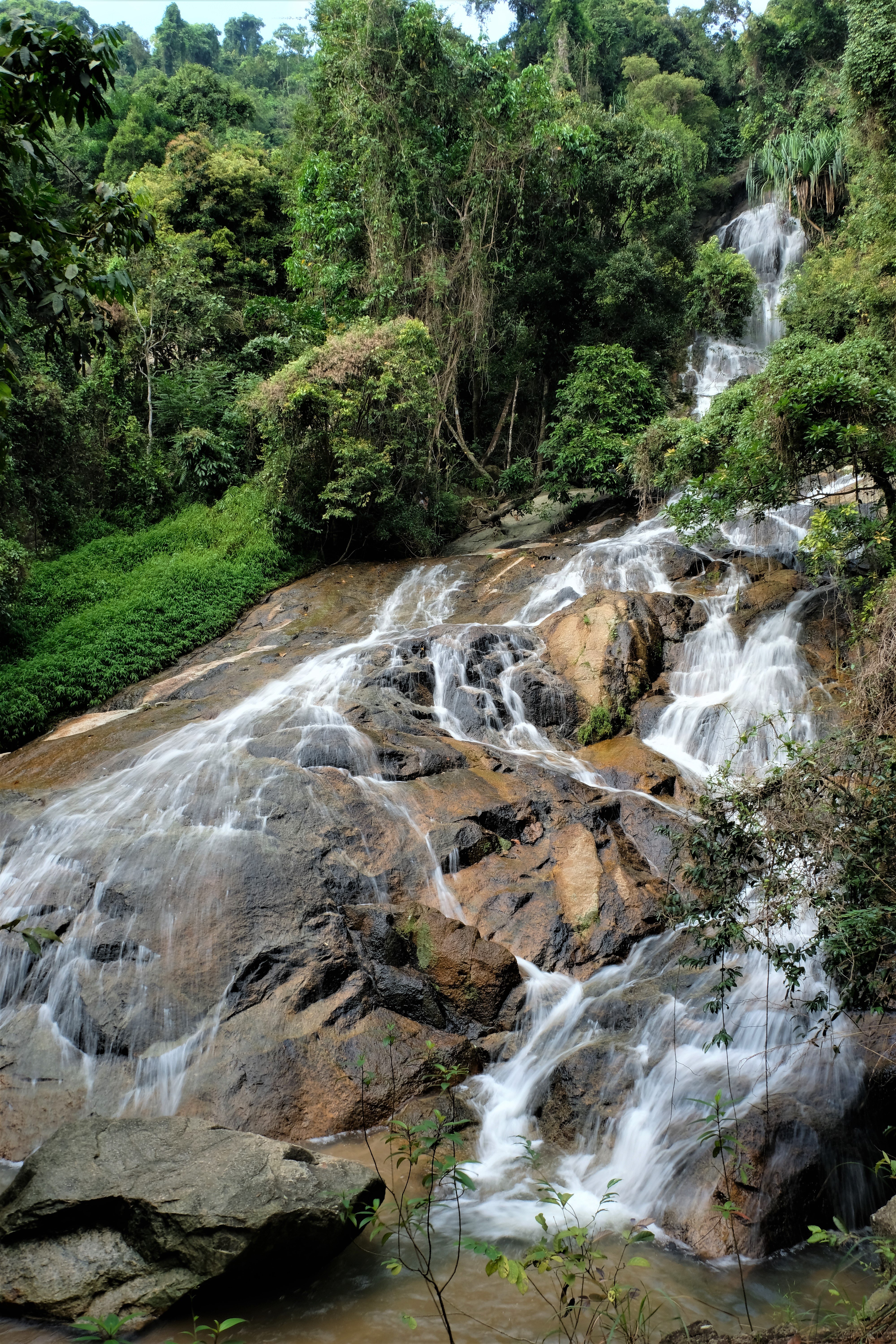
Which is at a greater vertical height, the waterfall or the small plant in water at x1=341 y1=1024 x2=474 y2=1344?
the waterfall

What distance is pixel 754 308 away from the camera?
883 inches

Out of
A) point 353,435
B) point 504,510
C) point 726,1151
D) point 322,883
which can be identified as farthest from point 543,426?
point 726,1151

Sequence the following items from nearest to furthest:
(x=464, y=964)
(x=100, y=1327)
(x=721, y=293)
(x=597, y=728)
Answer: (x=100, y=1327) < (x=464, y=964) < (x=597, y=728) < (x=721, y=293)

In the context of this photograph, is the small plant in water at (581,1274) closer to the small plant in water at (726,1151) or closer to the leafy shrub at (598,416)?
the small plant in water at (726,1151)

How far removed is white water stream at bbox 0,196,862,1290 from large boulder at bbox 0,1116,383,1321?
1048mm

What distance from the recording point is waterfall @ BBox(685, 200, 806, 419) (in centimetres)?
2116

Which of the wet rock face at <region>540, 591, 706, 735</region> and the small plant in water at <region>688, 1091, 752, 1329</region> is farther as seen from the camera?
the wet rock face at <region>540, 591, 706, 735</region>

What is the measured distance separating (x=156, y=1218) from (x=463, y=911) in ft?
11.9

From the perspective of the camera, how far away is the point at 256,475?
18047 mm

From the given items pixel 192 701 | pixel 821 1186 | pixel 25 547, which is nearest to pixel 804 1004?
pixel 821 1186

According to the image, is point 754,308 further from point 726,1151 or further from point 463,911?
point 726,1151

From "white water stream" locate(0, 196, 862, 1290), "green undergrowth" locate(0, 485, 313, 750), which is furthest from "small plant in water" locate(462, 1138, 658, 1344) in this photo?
"green undergrowth" locate(0, 485, 313, 750)

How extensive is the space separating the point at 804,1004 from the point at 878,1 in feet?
57.7

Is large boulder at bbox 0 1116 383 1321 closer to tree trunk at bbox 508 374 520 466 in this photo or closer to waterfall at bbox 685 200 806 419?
tree trunk at bbox 508 374 520 466
